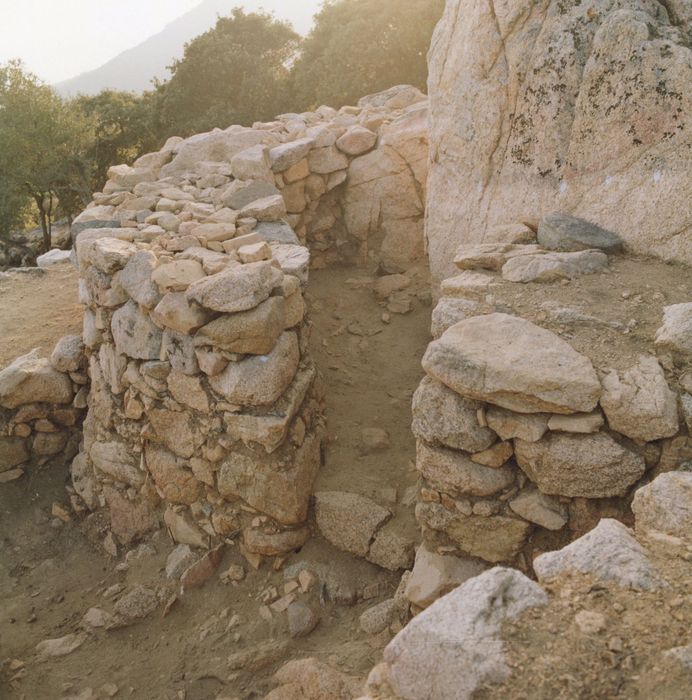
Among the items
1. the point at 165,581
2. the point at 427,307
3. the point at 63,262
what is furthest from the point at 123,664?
the point at 63,262

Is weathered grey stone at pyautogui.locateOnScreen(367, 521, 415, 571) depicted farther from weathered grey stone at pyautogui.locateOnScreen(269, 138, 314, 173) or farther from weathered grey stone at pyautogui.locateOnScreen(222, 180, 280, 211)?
weathered grey stone at pyautogui.locateOnScreen(269, 138, 314, 173)

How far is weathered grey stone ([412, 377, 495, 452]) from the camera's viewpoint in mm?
4051

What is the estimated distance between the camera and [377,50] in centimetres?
1630

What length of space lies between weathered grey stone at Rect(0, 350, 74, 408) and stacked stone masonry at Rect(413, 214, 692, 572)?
4683 mm

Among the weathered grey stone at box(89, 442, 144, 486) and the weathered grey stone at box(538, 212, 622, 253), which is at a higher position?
the weathered grey stone at box(538, 212, 622, 253)

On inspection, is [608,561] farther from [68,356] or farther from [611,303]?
[68,356]

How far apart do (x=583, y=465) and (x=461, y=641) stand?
1.67 m

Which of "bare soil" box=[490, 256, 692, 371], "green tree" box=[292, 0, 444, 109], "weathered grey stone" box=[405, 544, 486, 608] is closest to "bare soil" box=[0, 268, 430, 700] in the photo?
"weathered grey stone" box=[405, 544, 486, 608]

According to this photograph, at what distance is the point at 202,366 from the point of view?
223 inches

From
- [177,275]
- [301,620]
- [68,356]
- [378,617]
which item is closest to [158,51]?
[68,356]

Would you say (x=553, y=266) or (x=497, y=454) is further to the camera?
(x=553, y=266)

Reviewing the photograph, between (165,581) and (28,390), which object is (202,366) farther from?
(28,390)

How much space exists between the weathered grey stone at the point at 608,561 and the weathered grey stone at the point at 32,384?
593 cm

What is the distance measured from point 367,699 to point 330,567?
10.8 feet
